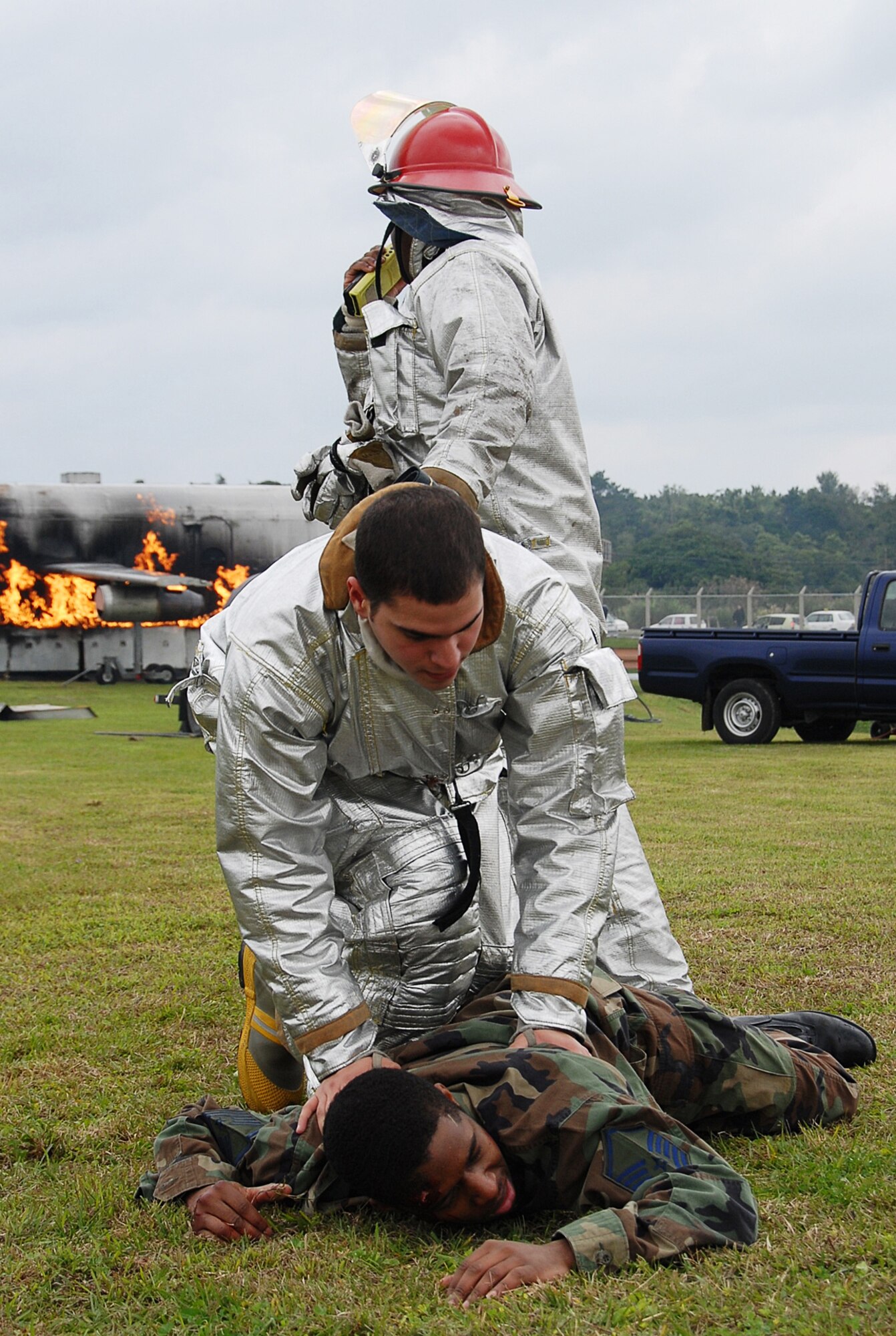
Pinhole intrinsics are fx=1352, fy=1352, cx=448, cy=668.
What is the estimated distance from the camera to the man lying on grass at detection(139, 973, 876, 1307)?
2273 mm

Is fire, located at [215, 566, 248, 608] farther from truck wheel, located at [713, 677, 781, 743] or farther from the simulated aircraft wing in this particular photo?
truck wheel, located at [713, 677, 781, 743]

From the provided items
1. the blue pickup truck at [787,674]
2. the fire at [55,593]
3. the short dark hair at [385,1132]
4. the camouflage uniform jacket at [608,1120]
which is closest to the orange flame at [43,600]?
the fire at [55,593]

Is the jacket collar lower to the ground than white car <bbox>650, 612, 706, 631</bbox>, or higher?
higher

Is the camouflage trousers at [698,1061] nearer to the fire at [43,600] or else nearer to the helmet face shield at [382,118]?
the helmet face shield at [382,118]

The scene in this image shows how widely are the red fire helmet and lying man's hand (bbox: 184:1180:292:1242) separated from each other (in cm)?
252

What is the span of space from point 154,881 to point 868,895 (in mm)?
3225

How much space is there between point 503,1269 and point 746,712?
42.2 ft

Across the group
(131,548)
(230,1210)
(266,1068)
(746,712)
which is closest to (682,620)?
(131,548)

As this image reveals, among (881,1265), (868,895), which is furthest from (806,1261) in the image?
(868,895)

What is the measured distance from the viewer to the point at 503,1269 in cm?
218

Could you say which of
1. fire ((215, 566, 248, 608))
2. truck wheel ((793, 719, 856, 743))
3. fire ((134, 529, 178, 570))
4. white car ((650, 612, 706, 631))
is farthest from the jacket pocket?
white car ((650, 612, 706, 631))

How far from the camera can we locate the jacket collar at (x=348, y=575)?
2639mm

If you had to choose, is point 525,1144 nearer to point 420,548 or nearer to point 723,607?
point 420,548

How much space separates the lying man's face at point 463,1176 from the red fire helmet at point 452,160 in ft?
7.79
